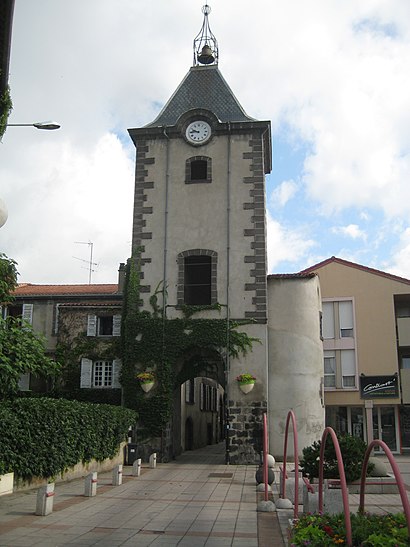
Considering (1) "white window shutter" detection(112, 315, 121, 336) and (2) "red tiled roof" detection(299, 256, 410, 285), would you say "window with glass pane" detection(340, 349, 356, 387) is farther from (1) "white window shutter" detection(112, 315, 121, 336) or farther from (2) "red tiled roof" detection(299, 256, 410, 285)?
(1) "white window shutter" detection(112, 315, 121, 336)

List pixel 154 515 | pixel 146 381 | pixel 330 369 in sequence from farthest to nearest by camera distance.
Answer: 1. pixel 330 369
2. pixel 146 381
3. pixel 154 515

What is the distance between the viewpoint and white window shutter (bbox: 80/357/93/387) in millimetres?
25450

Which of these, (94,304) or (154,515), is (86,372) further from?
(154,515)

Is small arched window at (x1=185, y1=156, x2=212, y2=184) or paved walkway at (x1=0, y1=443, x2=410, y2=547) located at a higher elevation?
small arched window at (x1=185, y1=156, x2=212, y2=184)

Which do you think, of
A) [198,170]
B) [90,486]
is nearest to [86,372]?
[198,170]

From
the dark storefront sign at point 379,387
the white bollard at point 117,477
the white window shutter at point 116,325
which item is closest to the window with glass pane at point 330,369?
the dark storefront sign at point 379,387

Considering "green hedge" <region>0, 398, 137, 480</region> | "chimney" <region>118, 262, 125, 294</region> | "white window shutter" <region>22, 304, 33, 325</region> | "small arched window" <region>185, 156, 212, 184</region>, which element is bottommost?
"green hedge" <region>0, 398, 137, 480</region>

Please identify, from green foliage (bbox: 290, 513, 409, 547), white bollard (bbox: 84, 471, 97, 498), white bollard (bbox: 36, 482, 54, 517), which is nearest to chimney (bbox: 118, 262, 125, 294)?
white bollard (bbox: 84, 471, 97, 498)

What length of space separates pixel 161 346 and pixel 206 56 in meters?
14.5

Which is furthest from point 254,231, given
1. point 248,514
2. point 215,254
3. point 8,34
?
point 8,34

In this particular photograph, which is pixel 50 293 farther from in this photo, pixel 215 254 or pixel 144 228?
pixel 215 254

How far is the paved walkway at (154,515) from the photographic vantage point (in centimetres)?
978

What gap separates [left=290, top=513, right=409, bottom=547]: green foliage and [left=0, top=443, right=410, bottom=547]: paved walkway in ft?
7.12

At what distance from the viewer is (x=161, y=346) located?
23.6m
